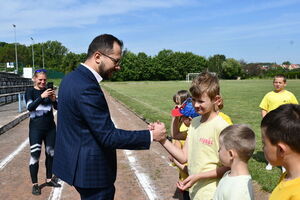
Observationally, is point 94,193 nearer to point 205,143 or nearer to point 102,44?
point 205,143

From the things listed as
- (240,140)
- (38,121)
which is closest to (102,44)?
(240,140)

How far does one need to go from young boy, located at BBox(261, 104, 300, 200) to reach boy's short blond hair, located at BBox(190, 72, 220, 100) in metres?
1.11

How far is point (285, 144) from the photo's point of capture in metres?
1.74

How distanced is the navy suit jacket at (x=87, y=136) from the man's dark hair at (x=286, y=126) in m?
1.26

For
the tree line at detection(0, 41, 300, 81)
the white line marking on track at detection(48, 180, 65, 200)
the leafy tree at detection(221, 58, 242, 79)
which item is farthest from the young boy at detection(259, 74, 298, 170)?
the leafy tree at detection(221, 58, 242, 79)

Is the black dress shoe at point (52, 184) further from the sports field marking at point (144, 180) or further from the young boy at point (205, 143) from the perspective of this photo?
the young boy at point (205, 143)

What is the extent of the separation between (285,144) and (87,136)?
1.57 metres

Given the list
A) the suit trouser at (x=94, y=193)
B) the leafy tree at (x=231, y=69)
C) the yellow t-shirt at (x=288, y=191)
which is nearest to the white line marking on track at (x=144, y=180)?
the suit trouser at (x=94, y=193)

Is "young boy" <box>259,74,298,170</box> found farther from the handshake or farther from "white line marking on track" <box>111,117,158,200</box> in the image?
the handshake

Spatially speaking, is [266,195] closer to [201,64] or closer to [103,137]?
[103,137]

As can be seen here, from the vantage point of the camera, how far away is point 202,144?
9.61ft

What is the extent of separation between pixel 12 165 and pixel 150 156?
Result: 333cm

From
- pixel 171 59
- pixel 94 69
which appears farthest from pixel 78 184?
pixel 171 59

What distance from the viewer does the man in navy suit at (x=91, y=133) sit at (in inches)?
103
